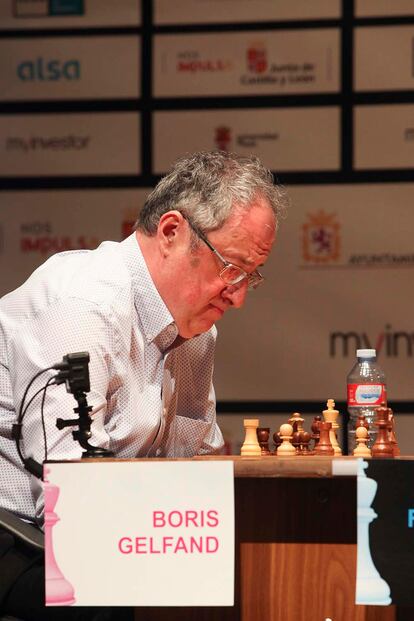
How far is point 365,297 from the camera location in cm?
472

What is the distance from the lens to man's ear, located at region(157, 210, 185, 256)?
8.04 feet

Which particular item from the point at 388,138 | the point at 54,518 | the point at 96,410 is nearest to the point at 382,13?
the point at 388,138

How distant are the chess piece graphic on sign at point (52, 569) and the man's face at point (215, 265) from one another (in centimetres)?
79

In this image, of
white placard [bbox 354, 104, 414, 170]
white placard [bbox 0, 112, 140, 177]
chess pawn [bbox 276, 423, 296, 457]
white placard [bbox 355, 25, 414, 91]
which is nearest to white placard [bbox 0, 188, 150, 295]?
white placard [bbox 0, 112, 140, 177]

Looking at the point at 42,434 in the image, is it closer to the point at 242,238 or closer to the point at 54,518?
the point at 54,518

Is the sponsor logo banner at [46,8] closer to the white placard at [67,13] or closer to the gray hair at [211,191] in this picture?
the white placard at [67,13]

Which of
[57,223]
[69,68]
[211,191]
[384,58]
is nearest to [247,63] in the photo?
[384,58]

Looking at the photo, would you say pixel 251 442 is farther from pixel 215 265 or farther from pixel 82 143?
pixel 82 143

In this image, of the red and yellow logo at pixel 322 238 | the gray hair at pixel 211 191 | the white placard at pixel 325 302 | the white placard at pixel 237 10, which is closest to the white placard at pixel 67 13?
the white placard at pixel 237 10

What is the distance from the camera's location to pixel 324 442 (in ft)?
7.53

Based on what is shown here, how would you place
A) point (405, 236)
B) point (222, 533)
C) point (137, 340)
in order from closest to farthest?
point (222, 533), point (137, 340), point (405, 236)

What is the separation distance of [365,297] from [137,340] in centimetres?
249

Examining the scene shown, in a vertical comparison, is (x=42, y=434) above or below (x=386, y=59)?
below

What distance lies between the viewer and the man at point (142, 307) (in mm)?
2176
